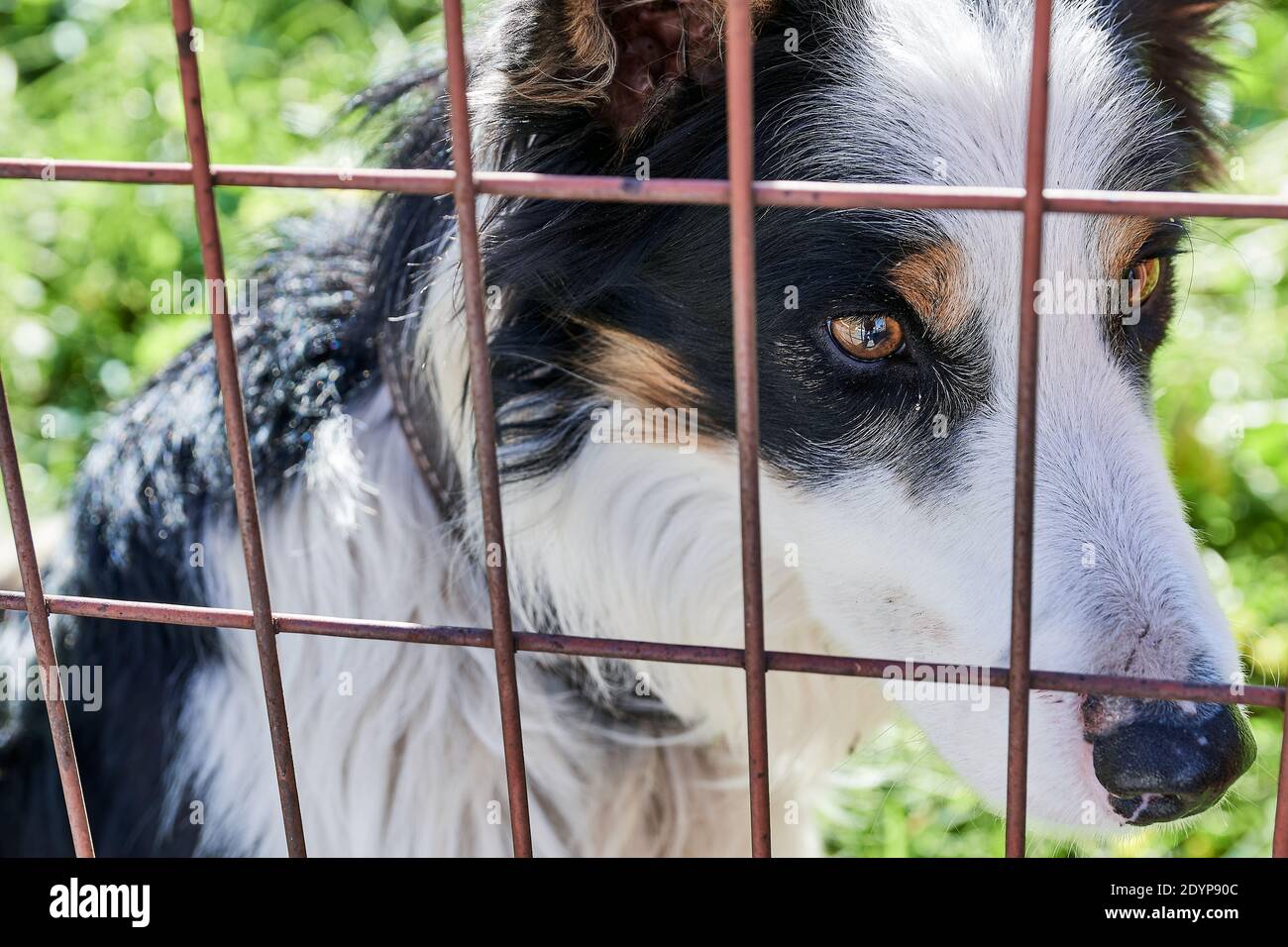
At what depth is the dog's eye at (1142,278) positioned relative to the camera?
185 centimetres

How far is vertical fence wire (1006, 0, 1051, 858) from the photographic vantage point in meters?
1.15

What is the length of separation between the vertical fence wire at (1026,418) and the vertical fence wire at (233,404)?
81 centimetres

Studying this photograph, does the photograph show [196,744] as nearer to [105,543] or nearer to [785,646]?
[105,543]

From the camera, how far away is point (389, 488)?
7.00 ft

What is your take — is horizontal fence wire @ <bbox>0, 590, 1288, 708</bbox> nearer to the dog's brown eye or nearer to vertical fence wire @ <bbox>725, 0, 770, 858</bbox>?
vertical fence wire @ <bbox>725, 0, 770, 858</bbox>

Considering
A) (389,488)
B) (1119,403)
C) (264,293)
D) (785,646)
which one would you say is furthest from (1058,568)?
(264,293)

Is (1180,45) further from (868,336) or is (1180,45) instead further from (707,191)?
(707,191)

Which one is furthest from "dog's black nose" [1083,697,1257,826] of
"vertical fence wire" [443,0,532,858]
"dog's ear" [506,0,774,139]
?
"dog's ear" [506,0,774,139]

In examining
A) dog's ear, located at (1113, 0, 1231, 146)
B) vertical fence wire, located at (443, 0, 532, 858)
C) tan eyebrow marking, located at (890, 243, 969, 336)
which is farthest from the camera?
dog's ear, located at (1113, 0, 1231, 146)

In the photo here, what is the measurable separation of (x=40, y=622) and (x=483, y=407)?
71cm

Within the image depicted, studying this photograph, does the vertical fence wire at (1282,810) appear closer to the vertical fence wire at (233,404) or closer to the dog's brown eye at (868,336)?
the dog's brown eye at (868,336)

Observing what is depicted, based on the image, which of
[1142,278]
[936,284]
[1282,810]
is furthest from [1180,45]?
[1282,810]

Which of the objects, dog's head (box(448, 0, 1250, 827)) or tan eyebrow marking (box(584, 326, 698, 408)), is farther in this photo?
tan eyebrow marking (box(584, 326, 698, 408))
